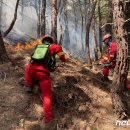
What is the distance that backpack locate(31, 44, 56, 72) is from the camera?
7.45 metres

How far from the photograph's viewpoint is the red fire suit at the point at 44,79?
7.21 metres

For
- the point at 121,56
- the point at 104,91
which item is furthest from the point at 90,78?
the point at 121,56

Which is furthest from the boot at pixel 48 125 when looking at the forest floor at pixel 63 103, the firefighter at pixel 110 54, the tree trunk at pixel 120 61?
the firefighter at pixel 110 54

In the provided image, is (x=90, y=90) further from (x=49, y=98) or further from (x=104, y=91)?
(x=49, y=98)

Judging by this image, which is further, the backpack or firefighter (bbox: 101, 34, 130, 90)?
firefighter (bbox: 101, 34, 130, 90)

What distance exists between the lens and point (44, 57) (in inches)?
292

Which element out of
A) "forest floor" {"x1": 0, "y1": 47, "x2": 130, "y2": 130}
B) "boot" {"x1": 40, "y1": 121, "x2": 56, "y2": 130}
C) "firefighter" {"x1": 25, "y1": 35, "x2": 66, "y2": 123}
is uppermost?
"firefighter" {"x1": 25, "y1": 35, "x2": 66, "y2": 123}

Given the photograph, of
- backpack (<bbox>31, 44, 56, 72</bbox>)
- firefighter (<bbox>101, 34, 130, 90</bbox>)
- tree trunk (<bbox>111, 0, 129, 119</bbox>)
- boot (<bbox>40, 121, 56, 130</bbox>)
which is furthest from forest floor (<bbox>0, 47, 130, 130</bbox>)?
backpack (<bbox>31, 44, 56, 72</bbox>)

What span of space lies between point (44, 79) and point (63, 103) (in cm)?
104

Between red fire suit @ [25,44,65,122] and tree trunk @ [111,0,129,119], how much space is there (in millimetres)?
1675

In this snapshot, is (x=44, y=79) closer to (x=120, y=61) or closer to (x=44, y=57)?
(x=44, y=57)

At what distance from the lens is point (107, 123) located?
26.4 feet

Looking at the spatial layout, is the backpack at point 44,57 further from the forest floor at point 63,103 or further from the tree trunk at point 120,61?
the tree trunk at point 120,61

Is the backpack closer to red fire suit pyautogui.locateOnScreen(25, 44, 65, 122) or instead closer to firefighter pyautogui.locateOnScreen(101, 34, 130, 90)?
red fire suit pyautogui.locateOnScreen(25, 44, 65, 122)
